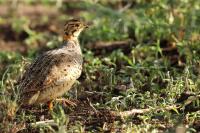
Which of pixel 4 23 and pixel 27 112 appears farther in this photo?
pixel 4 23

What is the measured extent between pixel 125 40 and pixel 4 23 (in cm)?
295

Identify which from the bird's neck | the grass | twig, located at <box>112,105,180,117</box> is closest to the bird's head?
the bird's neck

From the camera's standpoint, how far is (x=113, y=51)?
988cm

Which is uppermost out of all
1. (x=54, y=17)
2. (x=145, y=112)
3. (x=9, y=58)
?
(x=54, y=17)

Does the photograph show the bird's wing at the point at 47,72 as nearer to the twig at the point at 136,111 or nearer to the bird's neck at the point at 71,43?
the bird's neck at the point at 71,43

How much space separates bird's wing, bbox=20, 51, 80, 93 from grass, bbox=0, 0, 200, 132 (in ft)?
0.59

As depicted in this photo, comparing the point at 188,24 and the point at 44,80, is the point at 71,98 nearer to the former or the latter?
the point at 44,80

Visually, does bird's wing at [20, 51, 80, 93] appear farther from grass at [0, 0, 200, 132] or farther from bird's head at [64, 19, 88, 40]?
bird's head at [64, 19, 88, 40]

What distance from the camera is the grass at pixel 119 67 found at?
6.70 metres

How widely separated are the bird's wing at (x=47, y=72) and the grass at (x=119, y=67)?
0.18m

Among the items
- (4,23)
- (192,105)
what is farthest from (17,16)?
(192,105)

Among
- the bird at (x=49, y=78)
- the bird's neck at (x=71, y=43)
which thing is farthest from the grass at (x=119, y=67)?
the bird's neck at (x=71, y=43)

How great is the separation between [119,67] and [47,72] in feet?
A: 7.10

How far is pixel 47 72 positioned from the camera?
7.10 metres
